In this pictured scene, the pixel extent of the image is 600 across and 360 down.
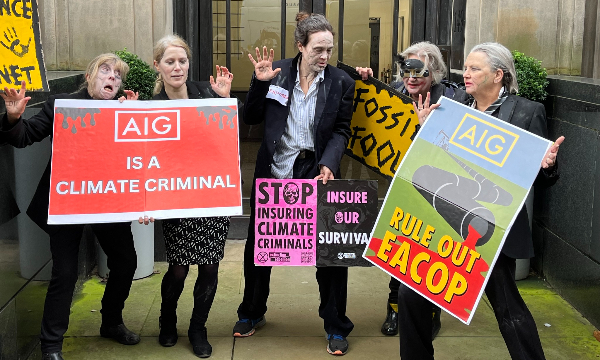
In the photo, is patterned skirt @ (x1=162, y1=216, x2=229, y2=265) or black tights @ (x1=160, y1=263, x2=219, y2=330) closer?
patterned skirt @ (x1=162, y1=216, x2=229, y2=265)

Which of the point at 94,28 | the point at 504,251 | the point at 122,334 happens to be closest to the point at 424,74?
the point at 504,251

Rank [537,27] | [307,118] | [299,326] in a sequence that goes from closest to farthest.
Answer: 1. [307,118]
2. [299,326]
3. [537,27]

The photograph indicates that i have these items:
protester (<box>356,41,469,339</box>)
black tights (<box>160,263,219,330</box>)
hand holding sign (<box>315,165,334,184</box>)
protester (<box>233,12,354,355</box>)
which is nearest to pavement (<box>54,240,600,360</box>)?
black tights (<box>160,263,219,330</box>)

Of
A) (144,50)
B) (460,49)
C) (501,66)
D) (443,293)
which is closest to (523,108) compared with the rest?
(501,66)

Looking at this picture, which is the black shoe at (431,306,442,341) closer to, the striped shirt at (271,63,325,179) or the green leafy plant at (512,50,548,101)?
the striped shirt at (271,63,325,179)

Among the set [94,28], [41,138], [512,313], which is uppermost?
[94,28]

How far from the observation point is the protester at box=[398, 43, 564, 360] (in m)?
3.79

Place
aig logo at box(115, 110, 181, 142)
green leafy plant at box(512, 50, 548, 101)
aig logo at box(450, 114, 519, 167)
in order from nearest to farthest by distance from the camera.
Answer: aig logo at box(450, 114, 519, 167)
aig logo at box(115, 110, 181, 142)
green leafy plant at box(512, 50, 548, 101)

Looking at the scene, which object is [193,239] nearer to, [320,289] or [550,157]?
[320,289]

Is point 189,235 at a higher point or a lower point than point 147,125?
lower

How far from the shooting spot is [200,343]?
476 cm

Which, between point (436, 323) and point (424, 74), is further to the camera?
point (436, 323)

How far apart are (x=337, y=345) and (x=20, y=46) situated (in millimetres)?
2602

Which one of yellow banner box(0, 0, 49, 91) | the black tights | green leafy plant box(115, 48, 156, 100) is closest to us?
yellow banner box(0, 0, 49, 91)
